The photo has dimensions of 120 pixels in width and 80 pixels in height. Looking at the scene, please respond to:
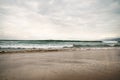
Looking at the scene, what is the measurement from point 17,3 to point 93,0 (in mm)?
4328

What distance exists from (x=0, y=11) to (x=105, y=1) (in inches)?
227

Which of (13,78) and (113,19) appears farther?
(113,19)

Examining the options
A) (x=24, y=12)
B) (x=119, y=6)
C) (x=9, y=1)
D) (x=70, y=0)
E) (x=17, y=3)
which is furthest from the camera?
(x=24, y=12)

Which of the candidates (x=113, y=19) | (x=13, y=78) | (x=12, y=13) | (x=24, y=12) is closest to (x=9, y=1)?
(x=12, y=13)

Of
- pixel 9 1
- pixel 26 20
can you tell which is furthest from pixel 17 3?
pixel 26 20

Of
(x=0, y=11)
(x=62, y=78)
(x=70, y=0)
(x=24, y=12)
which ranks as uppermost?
(x=70, y=0)

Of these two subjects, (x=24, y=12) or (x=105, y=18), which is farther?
(x=105, y=18)

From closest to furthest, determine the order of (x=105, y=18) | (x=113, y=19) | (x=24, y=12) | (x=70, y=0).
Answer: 1. (x=70, y=0)
2. (x=24, y=12)
3. (x=113, y=19)
4. (x=105, y=18)

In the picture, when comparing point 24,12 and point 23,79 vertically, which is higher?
point 24,12

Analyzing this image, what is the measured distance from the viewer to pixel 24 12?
8.54m

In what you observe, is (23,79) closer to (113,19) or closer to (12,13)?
(12,13)

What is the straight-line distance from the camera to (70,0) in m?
8.00

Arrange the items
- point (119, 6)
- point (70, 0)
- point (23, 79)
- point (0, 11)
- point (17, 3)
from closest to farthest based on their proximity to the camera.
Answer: point (23, 79) → point (0, 11) → point (17, 3) → point (119, 6) → point (70, 0)

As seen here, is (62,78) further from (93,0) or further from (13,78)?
(93,0)
